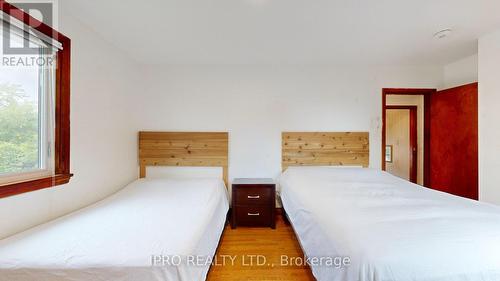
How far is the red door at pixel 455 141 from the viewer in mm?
2609

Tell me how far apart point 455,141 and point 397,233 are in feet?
8.45

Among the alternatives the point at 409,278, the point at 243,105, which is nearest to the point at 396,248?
the point at 409,278

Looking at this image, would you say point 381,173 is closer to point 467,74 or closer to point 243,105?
point 467,74

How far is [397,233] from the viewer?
114cm

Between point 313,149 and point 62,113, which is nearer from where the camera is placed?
point 62,113

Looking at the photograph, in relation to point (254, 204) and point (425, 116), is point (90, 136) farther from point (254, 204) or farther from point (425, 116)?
point (425, 116)

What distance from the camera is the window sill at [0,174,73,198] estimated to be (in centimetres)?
134

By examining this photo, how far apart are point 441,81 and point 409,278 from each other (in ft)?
10.8

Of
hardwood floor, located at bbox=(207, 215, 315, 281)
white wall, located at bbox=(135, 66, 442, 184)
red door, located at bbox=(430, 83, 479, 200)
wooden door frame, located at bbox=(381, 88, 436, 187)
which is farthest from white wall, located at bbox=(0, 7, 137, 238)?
red door, located at bbox=(430, 83, 479, 200)

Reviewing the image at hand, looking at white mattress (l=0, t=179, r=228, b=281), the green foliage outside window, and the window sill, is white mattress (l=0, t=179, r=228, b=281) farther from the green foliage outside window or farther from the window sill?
the green foliage outside window

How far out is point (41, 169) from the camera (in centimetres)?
169

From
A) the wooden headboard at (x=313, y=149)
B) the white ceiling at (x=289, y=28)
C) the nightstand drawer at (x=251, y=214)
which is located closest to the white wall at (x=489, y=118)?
the white ceiling at (x=289, y=28)

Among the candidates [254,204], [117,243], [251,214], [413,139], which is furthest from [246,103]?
[413,139]

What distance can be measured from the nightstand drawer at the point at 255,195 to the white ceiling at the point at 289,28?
5.32 feet
